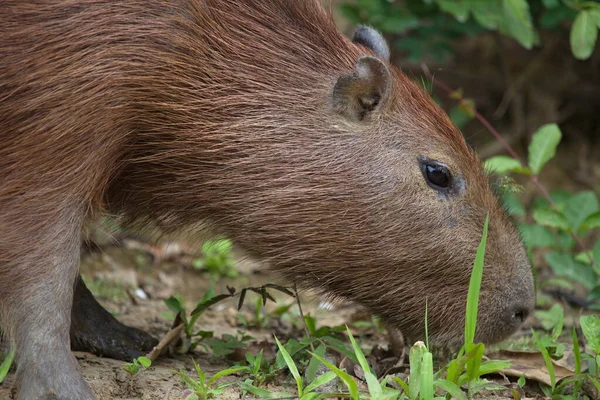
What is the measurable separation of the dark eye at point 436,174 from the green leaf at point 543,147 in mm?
1406

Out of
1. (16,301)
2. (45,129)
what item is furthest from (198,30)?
(16,301)

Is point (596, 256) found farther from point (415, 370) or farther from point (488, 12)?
point (415, 370)

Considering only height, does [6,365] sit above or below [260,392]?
above

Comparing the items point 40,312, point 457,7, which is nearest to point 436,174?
point 40,312

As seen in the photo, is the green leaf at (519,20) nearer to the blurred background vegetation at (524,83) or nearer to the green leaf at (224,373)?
the blurred background vegetation at (524,83)

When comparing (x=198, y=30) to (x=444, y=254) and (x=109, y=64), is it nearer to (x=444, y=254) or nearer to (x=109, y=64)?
(x=109, y=64)

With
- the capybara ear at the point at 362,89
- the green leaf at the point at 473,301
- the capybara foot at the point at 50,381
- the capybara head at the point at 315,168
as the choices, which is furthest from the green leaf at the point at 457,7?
the capybara foot at the point at 50,381

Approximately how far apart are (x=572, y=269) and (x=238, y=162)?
8.60 ft

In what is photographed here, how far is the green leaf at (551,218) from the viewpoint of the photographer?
543 centimetres

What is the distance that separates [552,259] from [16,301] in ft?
11.2

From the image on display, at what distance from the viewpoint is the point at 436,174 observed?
4.19 metres

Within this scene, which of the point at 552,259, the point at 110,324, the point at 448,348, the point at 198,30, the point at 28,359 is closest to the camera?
the point at 28,359

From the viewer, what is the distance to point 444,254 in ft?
13.6

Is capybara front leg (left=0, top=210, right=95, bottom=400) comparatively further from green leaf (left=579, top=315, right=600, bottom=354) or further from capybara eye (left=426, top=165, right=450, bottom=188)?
green leaf (left=579, top=315, right=600, bottom=354)
